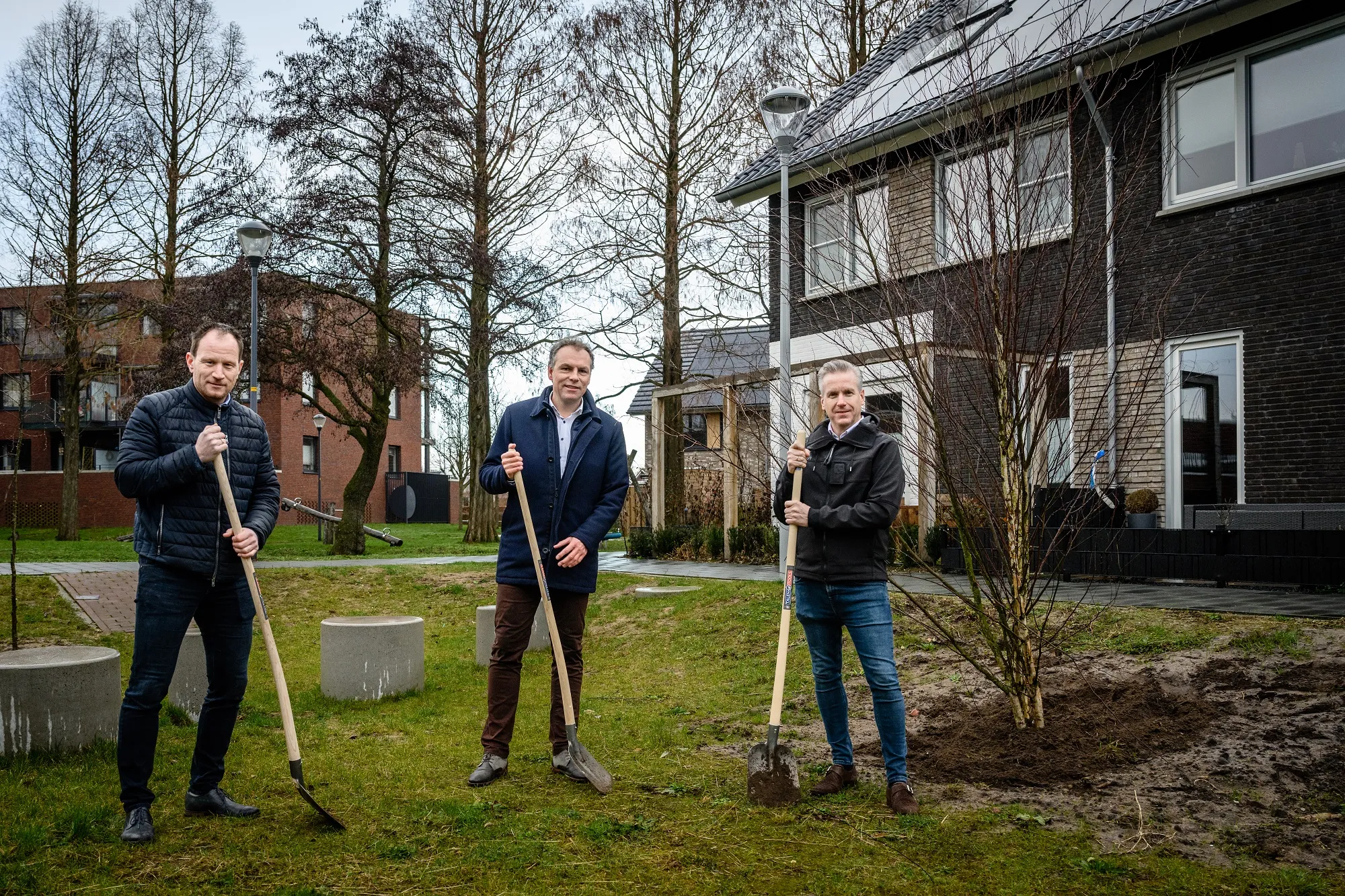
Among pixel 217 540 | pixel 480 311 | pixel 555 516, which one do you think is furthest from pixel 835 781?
pixel 480 311

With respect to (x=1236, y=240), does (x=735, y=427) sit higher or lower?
lower

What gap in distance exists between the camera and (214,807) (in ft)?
13.6

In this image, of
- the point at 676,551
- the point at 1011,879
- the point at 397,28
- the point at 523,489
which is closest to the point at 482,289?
the point at 397,28

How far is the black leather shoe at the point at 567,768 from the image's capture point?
15.4 feet

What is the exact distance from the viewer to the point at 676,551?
15.3 metres

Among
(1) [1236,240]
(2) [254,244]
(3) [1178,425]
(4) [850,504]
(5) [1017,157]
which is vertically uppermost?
(2) [254,244]

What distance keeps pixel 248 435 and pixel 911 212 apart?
4.01 meters

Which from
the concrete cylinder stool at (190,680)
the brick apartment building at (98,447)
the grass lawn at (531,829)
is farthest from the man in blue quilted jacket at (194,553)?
the brick apartment building at (98,447)

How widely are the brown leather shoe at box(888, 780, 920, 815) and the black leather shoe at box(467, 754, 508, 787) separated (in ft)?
6.08

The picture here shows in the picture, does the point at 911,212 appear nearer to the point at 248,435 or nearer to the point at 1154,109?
the point at 1154,109

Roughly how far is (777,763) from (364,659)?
393 centimetres

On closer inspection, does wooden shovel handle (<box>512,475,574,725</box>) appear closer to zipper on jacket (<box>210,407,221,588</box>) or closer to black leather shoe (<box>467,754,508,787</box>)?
black leather shoe (<box>467,754,508,787</box>)

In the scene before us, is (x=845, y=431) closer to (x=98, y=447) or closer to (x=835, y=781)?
(x=835, y=781)

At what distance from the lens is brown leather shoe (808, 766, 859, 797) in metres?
4.41
